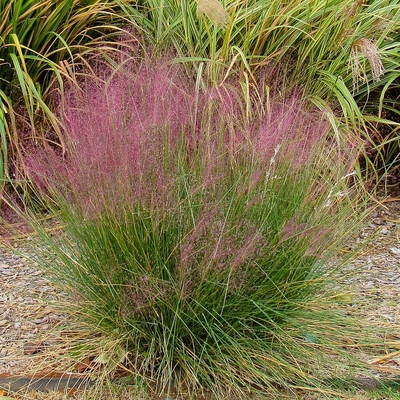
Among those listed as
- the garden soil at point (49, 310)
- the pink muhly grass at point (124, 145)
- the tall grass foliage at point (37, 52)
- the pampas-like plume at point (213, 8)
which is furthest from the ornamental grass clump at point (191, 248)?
the tall grass foliage at point (37, 52)

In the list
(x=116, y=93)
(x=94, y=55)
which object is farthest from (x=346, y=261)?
(x=94, y=55)

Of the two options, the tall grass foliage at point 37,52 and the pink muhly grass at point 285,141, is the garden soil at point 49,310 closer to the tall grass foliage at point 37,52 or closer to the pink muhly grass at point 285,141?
the pink muhly grass at point 285,141

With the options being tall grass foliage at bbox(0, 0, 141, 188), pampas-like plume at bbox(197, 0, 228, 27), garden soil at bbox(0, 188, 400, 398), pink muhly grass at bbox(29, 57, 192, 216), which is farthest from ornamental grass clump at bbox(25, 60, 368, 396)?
tall grass foliage at bbox(0, 0, 141, 188)

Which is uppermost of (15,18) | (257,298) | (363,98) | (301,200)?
(15,18)

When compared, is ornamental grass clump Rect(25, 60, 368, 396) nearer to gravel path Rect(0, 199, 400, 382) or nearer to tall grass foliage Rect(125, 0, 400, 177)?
gravel path Rect(0, 199, 400, 382)

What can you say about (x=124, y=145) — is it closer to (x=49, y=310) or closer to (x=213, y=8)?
(x=213, y=8)

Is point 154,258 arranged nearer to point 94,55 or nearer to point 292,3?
point 94,55
